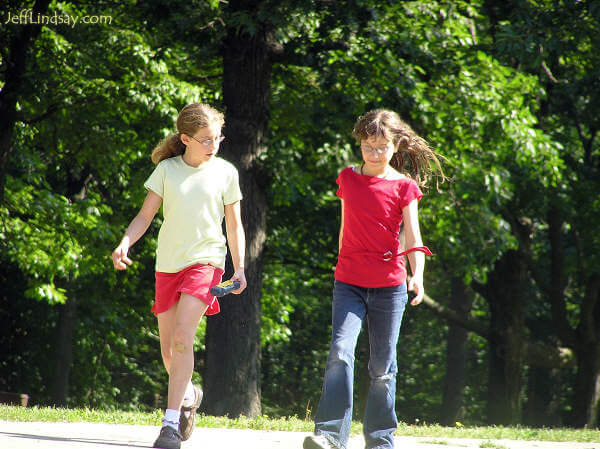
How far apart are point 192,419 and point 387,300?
56.1 inches

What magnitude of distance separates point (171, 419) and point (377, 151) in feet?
5.92

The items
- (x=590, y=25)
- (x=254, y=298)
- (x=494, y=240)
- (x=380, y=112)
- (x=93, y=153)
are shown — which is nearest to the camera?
(x=380, y=112)

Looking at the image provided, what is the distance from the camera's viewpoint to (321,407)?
14.6 feet

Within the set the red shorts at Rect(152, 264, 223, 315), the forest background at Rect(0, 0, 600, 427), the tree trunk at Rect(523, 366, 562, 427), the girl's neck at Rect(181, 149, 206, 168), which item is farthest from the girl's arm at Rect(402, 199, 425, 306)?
the tree trunk at Rect(523, 366, 562, 427)

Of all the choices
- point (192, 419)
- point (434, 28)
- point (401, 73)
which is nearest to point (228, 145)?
point (401, 73)

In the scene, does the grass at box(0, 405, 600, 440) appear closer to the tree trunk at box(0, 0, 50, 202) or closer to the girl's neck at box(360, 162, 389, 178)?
the girl's neck at box(360, 162, 389, 178)

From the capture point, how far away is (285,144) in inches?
496

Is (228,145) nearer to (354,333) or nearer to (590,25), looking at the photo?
(590,25)

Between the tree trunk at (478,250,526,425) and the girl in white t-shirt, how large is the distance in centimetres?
1322

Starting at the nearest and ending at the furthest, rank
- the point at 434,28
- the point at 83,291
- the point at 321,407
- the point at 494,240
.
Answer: the point at 321,407, the point at 434,28, the point at 494,240, the point at 83,291

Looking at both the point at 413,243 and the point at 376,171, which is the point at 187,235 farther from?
the point at 413,243

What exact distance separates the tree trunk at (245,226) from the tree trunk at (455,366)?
50.8 ft

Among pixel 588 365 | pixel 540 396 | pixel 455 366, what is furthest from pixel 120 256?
pixel 540 396

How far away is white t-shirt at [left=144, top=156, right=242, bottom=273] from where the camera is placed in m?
4.71
